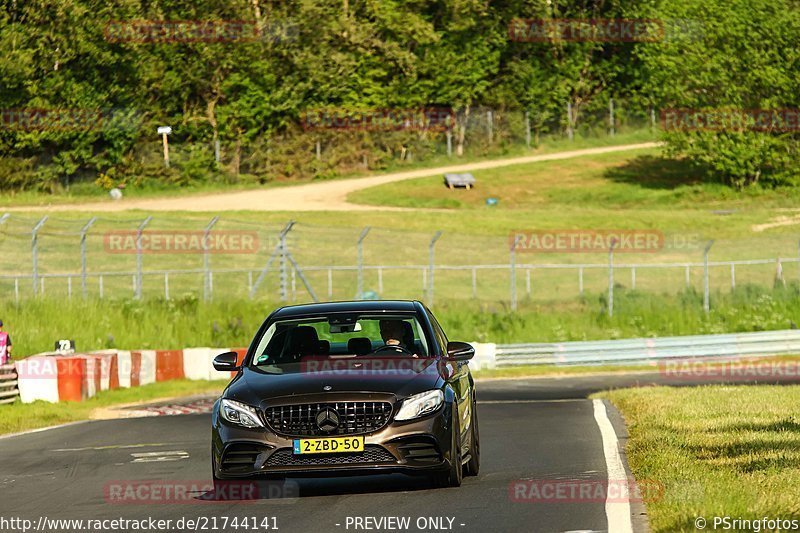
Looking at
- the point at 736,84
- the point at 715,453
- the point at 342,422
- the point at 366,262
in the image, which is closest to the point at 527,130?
the point at 736,84

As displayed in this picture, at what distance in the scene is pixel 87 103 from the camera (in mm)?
71188

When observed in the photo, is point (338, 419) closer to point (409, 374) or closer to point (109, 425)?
point (409, 374)

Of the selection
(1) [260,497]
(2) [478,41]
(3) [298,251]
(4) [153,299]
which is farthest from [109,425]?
(2) [478,41]

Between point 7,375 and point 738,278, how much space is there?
96.3ft

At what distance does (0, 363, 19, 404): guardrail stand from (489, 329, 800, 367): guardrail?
13721 mm

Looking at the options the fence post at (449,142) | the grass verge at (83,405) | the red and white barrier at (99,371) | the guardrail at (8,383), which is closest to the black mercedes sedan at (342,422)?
the grass verge at (83,405)

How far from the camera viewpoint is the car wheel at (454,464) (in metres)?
11.5

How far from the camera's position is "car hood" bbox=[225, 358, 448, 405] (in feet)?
37.4

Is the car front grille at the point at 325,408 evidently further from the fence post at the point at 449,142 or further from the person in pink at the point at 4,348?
the fence post at the point at 449,142

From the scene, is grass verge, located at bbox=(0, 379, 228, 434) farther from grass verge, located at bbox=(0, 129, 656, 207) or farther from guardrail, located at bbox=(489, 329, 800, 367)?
grass verge, located at bbox=(0, 129, 656, 207)

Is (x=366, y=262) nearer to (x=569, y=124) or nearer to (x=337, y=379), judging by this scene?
(x=569, y=124)

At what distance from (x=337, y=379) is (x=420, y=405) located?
65 centimetres

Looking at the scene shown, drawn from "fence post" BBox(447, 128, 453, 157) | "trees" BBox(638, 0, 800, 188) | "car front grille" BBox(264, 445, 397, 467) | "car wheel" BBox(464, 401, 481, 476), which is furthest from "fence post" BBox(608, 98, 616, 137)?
"car front grille" BBox(264, 445, 397, 467)

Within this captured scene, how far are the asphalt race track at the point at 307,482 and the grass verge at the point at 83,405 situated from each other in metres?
1.58
